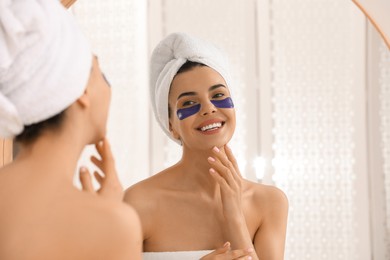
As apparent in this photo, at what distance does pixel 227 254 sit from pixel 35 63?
1.86 feet

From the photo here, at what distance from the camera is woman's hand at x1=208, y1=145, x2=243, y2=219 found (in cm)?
120

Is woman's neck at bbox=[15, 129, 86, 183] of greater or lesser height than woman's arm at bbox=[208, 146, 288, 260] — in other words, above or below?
above

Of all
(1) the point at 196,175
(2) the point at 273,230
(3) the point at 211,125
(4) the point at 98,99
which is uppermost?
(4) the point at 98,99

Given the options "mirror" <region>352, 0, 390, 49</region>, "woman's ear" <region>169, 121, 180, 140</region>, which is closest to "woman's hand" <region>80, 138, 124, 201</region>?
"woman's ear" <region>169, 121, 180, 140</region>

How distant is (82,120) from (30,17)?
13 cm

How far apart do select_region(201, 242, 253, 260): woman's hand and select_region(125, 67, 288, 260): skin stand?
2cm

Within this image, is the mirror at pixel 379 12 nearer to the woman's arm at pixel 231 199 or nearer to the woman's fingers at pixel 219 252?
the woman's arm at pixel 231 199

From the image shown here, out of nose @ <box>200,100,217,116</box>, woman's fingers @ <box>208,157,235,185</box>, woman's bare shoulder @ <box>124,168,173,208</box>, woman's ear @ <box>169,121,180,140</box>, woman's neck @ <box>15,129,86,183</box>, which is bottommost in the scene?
woman's bare shoulder @ <box>124,168,173,208</box>

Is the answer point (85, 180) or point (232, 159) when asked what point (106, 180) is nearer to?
point (85, 180)

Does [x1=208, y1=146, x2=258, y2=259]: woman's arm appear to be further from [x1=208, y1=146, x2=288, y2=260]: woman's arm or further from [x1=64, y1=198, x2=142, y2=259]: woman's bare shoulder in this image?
[x1=64, y1=198, x2=142, y2=259]: woman's bare shoulder

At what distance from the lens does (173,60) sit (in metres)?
1.29

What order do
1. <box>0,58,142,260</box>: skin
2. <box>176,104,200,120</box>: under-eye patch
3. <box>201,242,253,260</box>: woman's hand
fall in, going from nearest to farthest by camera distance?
<box>0,58,142,260</box>: skin → <box>201,242,253,260</box>: woman's hand → <box>176,104,200,120</box>: under-eye patch

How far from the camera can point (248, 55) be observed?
1.95 m

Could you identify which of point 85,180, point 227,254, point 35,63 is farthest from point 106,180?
point 227,254
